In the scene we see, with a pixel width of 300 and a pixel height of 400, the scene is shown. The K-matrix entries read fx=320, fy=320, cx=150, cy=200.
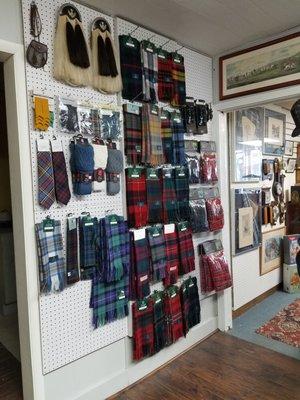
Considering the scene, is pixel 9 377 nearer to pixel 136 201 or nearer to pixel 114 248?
pixel 114 248

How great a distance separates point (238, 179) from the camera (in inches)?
134

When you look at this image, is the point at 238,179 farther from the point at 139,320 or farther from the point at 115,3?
the point at 115,3

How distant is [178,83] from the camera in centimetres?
262

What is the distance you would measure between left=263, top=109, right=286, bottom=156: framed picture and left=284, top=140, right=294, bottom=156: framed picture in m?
0.12

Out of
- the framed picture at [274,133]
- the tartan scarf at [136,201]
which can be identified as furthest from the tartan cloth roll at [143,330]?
the framed picture at [274,133]

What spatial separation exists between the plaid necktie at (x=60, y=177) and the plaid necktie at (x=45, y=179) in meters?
0.03

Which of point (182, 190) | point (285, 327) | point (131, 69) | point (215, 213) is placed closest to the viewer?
point (131, 69)

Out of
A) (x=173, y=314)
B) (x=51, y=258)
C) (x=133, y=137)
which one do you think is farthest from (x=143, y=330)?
(x=133, y=137)

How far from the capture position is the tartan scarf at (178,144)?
2535mm

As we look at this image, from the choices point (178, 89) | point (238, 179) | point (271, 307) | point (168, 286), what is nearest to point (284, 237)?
point (271, 307)

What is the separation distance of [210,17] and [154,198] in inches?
53.2

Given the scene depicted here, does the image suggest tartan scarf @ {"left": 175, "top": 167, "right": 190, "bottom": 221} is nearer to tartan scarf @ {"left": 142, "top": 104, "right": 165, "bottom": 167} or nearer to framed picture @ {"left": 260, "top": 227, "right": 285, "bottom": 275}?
tartan scarf @ {"left": 142, "top": 104, "right": 165, "bottom": 167}

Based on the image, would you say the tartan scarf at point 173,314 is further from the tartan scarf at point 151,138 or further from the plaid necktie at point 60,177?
the plaid necktie at point 60,177

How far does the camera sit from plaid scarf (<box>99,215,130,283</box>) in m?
2.08
